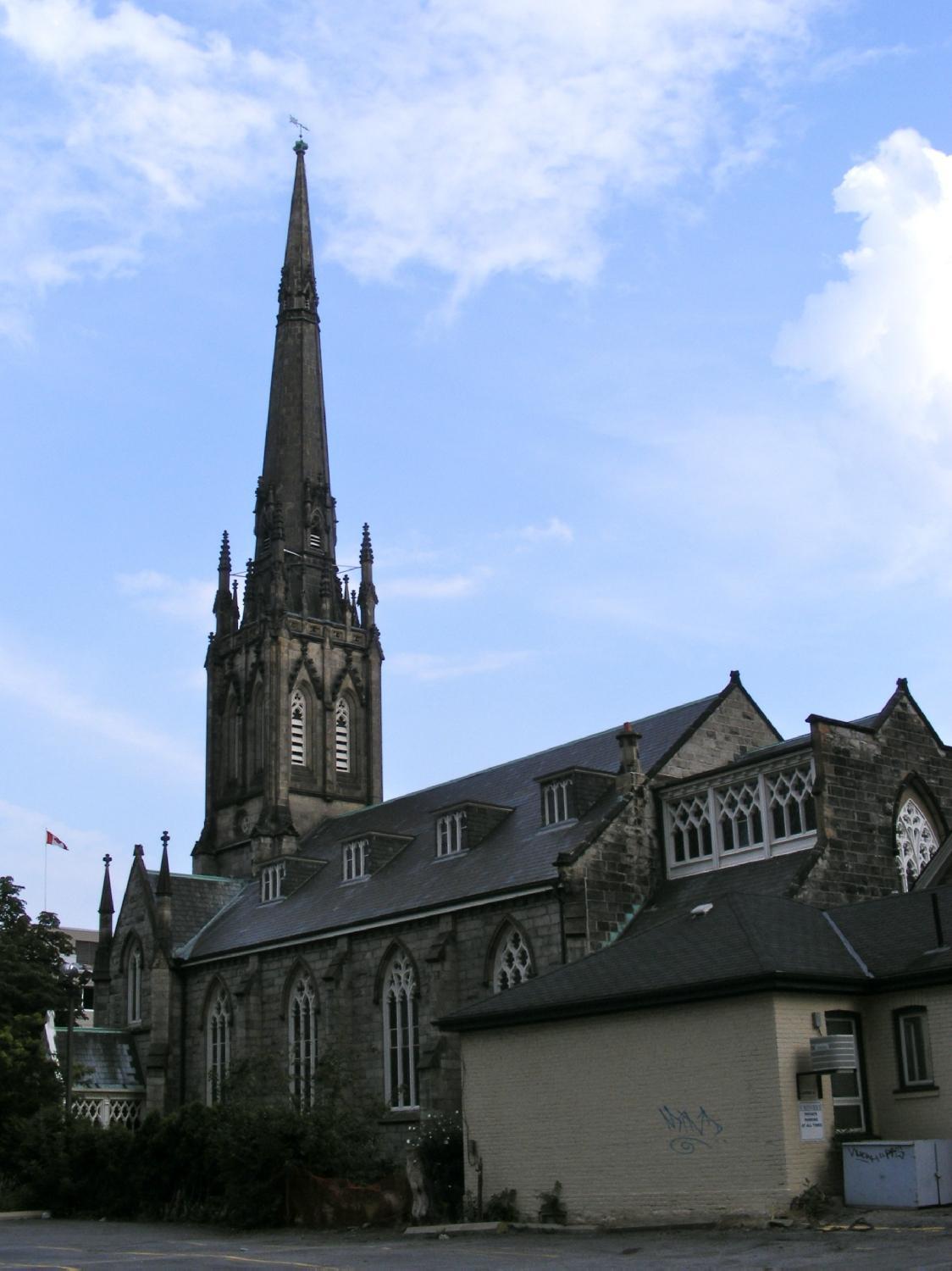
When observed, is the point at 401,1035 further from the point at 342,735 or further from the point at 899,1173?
the point at 342,735

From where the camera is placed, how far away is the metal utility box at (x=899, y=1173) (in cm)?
2002

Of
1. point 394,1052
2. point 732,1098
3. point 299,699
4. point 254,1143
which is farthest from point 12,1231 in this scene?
point 299,699

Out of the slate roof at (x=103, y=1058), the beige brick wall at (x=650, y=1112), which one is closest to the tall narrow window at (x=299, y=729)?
the slate roof at (x=103, y=1058)

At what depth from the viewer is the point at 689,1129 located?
2184 cm

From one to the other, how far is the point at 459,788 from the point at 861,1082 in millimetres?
25063

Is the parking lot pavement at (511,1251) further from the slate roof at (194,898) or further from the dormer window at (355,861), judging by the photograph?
the slate roof at (194,898)

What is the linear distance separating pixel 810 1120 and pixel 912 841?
1357 cm

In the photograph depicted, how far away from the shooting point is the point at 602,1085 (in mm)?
23375

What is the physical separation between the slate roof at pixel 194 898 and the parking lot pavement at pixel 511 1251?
2366 centimetres

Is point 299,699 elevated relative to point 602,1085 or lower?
elevated

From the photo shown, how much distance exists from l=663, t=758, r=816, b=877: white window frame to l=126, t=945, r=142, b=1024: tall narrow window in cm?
2281

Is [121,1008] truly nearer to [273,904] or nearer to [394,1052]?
[273,904]

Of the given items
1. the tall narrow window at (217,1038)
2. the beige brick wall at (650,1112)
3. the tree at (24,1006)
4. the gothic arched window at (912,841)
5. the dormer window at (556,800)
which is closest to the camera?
the beige brick wall at (650,1112)

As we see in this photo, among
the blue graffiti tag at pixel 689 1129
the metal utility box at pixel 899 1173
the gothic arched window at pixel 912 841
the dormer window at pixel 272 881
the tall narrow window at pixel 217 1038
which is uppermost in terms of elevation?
the dormer window at pixel 272 881
